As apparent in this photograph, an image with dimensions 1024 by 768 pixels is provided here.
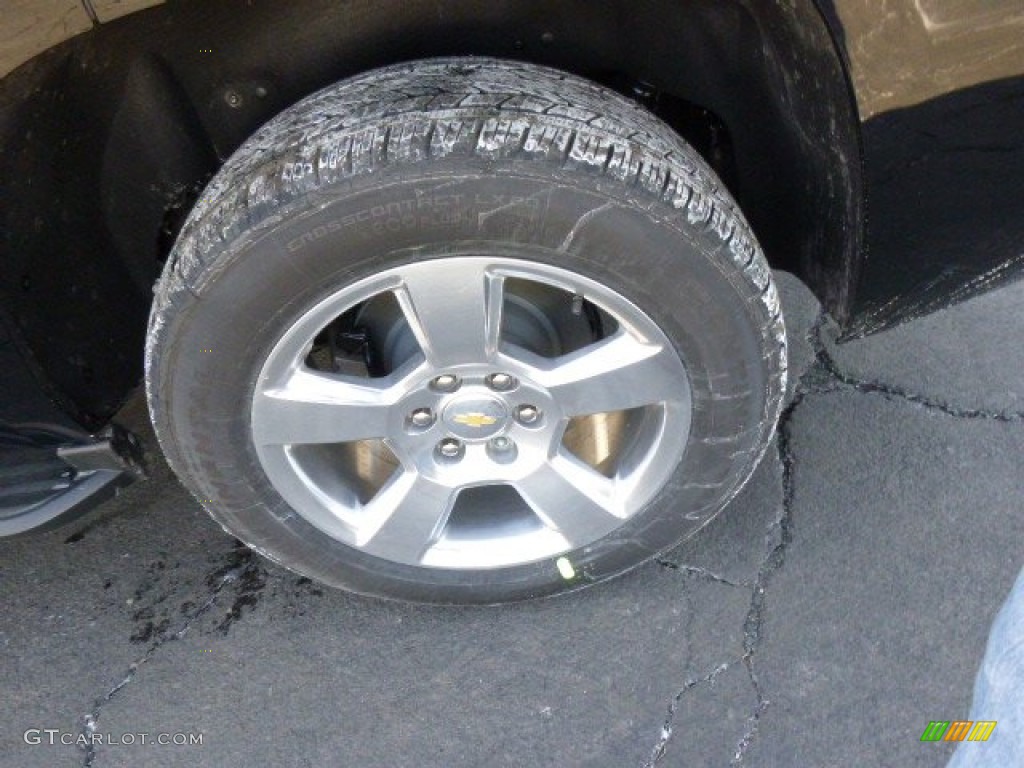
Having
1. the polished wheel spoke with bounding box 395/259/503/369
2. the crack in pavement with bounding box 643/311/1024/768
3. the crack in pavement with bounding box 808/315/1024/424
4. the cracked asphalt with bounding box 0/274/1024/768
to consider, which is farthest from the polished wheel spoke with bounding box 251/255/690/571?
the crack in pavement with bounding box 808/315/1024/424

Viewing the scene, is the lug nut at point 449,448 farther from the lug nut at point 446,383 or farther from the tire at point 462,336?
the lug nut at point 446,383

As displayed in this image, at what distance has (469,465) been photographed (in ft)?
6.61

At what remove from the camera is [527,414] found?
1.93m

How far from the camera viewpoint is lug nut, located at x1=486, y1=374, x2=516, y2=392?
6.08 ft

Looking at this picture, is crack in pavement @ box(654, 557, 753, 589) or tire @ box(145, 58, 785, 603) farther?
crack in pavement @ box(654, 557, 753, 589)

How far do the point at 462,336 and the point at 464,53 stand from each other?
0.58 m

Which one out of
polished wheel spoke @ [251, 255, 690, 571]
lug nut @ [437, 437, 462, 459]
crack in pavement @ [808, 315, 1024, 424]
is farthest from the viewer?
crack in pavement @ [808, 315, 1024, 424]

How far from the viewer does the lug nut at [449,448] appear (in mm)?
1967

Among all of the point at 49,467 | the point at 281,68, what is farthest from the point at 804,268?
the point at 49,467

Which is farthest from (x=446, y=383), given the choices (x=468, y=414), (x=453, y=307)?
(x=453, y=307)

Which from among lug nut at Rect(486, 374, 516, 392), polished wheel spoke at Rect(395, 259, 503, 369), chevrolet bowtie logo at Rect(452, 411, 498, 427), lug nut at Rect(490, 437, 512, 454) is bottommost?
lug nut at Rect(490, 437, 512, 454)

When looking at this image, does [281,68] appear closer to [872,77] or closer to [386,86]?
[386,86]

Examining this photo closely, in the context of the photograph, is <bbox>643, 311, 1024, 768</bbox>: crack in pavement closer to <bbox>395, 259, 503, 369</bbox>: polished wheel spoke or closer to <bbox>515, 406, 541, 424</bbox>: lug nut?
<bbox>515, 406, 541, 424</bbox>: lug nut

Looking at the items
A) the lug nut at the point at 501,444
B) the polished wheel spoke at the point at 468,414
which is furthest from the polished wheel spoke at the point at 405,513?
the lug nut at the point at 501,444
